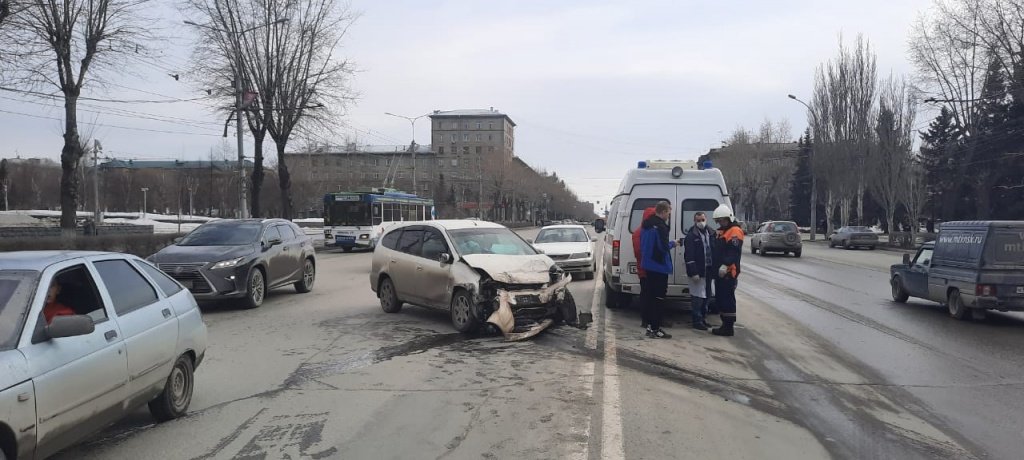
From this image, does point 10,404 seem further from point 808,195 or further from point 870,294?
point 808,195

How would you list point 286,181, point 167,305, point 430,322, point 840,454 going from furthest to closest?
point 286,181
point 430,322
point 167,305
point 840,454

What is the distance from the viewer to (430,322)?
406 inches

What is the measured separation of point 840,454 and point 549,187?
105816mm

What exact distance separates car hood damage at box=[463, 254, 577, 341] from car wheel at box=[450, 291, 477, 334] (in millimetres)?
251

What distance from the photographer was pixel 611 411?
5.54 m

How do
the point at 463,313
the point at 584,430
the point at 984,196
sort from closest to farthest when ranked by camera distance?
the point at 584,430
the point at 463,313
the point at 984,196

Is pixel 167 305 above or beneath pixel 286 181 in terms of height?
beneath

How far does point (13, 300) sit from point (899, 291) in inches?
574

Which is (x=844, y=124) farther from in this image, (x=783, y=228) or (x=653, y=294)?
(x=653, y=294)

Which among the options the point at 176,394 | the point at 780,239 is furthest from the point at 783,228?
the point at 176,394

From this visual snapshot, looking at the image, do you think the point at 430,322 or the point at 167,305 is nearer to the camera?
the point at 167,305

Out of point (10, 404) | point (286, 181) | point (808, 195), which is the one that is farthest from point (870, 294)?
point (808, 195)

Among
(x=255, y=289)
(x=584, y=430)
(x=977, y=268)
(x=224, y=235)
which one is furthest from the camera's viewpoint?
(x=224, y=235)

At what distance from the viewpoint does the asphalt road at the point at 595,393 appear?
4.77 meters
